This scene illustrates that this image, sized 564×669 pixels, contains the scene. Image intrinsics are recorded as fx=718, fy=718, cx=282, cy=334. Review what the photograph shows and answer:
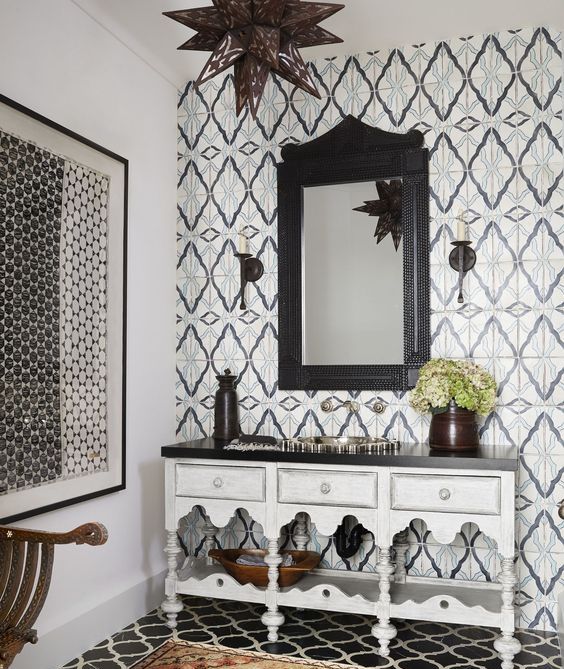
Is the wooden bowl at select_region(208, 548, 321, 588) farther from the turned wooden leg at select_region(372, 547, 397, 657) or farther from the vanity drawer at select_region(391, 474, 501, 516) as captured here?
the vanity drawer at select_region(391, 474, 501, 516)

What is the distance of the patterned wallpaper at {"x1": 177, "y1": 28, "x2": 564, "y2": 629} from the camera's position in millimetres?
3262

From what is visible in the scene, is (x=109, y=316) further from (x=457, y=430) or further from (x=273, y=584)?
(x=457, y=430)

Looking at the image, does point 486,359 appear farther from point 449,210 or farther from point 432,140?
point 432,140

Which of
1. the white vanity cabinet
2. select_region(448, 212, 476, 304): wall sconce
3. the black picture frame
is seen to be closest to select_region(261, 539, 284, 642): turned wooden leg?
the white vanity cabinet

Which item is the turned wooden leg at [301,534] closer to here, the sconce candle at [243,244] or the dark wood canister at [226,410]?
the dark wood canister at [226,410]

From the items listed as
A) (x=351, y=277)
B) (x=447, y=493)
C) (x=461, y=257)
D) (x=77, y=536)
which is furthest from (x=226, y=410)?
(x=77, y=536)

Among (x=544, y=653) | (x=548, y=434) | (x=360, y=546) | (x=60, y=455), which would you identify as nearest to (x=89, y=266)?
(x=60, y=455)

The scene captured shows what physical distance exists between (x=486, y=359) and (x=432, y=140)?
42.7 inches

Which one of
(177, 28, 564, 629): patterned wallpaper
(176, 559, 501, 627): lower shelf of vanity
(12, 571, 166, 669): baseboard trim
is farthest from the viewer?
(177, 28, 564, 629): patterned wallpaper

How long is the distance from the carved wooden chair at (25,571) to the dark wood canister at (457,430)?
157 centimetres

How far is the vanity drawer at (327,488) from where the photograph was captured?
299 cm

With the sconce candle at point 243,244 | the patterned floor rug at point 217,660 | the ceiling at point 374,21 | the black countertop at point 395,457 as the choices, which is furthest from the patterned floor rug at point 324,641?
the ceiling at point 374,21

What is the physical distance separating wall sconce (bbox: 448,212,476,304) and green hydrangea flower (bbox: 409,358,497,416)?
0.38 meters

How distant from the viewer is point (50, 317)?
110 inches
